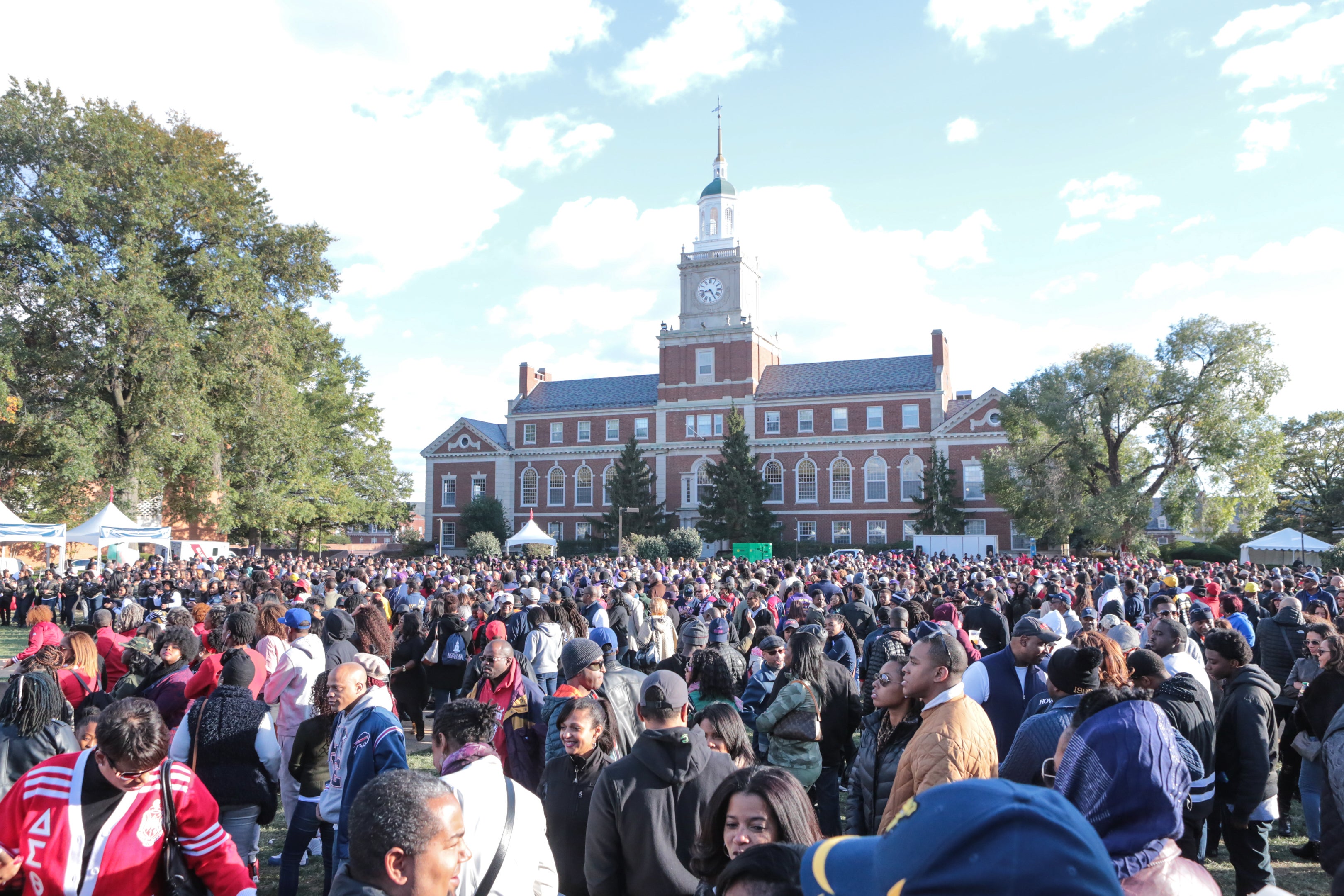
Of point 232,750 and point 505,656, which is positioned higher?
point 505,656

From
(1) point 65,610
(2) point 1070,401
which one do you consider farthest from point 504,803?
(2) point 1070,401

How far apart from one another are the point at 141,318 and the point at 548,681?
28588 millimetres

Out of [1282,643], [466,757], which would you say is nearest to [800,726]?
[466,757]

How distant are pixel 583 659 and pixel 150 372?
31148mm

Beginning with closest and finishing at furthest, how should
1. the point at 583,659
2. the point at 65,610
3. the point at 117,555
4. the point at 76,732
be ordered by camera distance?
the point at 76,732 → the point at 583,659 → the point at 65,610 → the point at 117,555

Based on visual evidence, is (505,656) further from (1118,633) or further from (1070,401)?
(1070,401)

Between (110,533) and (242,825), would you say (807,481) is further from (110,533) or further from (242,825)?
(242,825)

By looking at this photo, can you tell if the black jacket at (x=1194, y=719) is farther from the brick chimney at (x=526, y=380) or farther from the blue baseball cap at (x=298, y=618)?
the brick chimney at (x=526, y=380)

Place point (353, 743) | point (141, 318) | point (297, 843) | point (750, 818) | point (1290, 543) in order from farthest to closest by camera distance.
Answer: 1. point (141, 318)
2. point (1290, 543)
3. point (297, 843)
4. point (353, 743)
5. point (750, 818)

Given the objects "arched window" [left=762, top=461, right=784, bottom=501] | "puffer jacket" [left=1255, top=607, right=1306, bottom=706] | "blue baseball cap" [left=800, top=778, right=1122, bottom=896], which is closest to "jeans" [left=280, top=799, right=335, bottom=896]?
"blue baseball cap" [left=800, top=778, right=1122, bottom=896]

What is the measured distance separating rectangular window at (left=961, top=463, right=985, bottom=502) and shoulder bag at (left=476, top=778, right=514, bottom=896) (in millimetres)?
51296

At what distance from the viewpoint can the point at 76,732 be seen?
16.4 ft

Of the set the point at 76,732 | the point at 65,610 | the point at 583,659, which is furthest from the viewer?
the point at 65,610

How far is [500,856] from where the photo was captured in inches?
125
